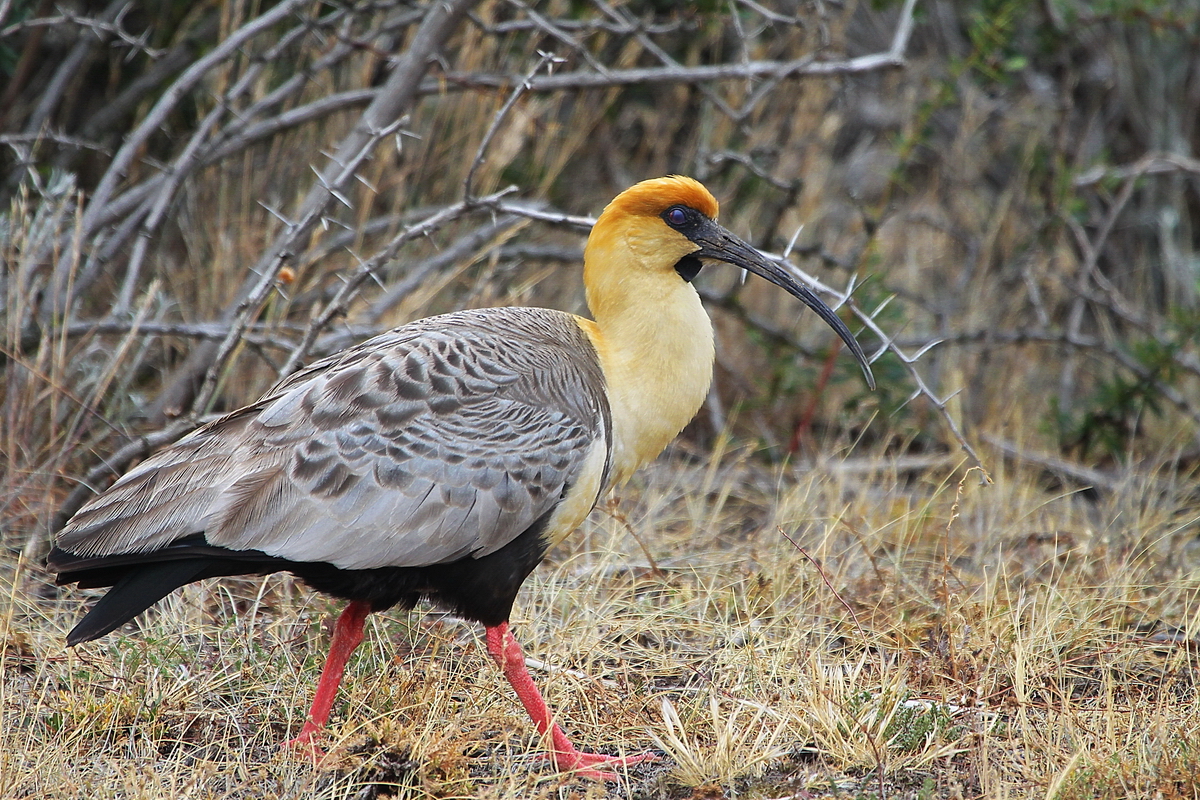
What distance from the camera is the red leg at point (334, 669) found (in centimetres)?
340

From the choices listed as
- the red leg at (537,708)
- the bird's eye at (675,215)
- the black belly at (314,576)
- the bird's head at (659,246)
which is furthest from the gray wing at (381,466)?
the bird's eye at (675,215)

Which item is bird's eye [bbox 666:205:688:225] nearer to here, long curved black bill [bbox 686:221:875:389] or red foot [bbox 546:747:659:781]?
long curved black bill [bbox 686:221:875:389]

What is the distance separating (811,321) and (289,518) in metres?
4.23

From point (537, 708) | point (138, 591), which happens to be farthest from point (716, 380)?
point (138, 591)

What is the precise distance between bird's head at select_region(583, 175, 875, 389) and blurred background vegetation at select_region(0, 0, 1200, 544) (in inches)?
18.9

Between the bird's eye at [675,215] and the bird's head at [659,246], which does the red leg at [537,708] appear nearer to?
the bird's head at [659,246]

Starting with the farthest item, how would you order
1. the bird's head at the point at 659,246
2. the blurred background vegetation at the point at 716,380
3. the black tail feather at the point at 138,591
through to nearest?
the bird's head at the point at 659,246
the blurred background vegetation at the point at 716,380
the black tail feather at the point at 138,591

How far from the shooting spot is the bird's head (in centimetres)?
384

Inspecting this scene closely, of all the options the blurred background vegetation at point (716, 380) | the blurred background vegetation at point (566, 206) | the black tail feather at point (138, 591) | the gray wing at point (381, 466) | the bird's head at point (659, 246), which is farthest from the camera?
the blurred background vegetation at point (566, 206)

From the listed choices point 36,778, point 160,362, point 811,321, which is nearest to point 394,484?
point 36,778

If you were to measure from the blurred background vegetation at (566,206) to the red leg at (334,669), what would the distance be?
109cm

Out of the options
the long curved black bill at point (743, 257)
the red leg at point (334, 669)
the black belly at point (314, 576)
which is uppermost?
the long curved black bill at point (743, 257)

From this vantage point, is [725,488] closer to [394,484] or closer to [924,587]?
[924,587]

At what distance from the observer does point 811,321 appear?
6820 mm
